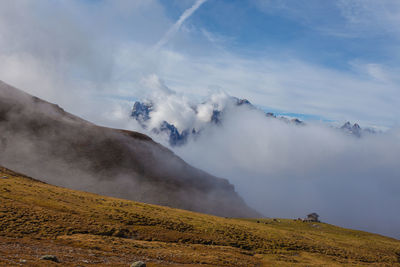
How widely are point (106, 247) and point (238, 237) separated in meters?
35.9

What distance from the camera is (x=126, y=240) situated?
5044 centimetres

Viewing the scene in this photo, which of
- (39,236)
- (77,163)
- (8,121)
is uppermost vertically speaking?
(8,121)

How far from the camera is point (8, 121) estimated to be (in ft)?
653

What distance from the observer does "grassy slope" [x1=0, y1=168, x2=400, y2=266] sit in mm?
37938

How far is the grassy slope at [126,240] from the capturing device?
37.9 meters

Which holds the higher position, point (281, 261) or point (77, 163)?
point (77, 163)

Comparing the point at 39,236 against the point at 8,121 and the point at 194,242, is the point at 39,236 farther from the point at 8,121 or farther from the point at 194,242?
the point at 8,121

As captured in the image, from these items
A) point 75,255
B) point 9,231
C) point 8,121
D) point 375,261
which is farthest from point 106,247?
point 8,121

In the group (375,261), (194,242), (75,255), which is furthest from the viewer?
(375,261)

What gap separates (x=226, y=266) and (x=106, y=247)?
1821 cm

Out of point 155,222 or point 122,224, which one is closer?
point 122,224

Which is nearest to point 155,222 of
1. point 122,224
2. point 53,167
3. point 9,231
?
point 122,224

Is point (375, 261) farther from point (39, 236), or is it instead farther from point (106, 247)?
point (39, 236)

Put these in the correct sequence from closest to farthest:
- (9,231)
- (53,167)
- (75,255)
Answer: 1. (75,255)
2. (9,231)
3. (53,167)
